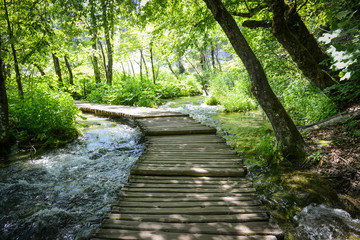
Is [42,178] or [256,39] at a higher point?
[256,39]

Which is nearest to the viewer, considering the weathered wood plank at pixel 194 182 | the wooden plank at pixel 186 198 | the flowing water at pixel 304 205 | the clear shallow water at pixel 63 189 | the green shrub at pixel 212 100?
the flowing water at pixel 304 205

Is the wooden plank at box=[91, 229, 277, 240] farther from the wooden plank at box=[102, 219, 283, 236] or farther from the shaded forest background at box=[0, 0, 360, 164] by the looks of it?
the shaded forest background at box=[0, 0, 360, 164]

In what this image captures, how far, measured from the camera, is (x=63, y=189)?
379 cm

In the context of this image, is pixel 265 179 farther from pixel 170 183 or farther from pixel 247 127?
pixel 247 127

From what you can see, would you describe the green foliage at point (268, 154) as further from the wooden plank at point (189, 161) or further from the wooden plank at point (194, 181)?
the wooden plank at point (194, 181)

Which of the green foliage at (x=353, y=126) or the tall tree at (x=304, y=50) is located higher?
the tall tree at (x=304, y=50)

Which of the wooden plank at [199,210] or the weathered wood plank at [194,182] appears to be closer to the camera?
the wooden plank at [199,210]

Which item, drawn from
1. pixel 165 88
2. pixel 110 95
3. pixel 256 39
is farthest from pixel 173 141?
pixel 165 88

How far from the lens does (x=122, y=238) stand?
6.68ft

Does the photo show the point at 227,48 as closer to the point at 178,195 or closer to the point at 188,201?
the point at 178,195

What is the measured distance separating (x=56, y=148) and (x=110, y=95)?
30.4 ft

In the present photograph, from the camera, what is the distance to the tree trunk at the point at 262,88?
384cm

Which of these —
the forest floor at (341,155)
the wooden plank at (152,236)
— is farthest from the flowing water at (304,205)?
the wooden plank at (152,236)

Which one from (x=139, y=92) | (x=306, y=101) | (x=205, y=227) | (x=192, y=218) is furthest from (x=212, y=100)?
(x=205, y=227)
